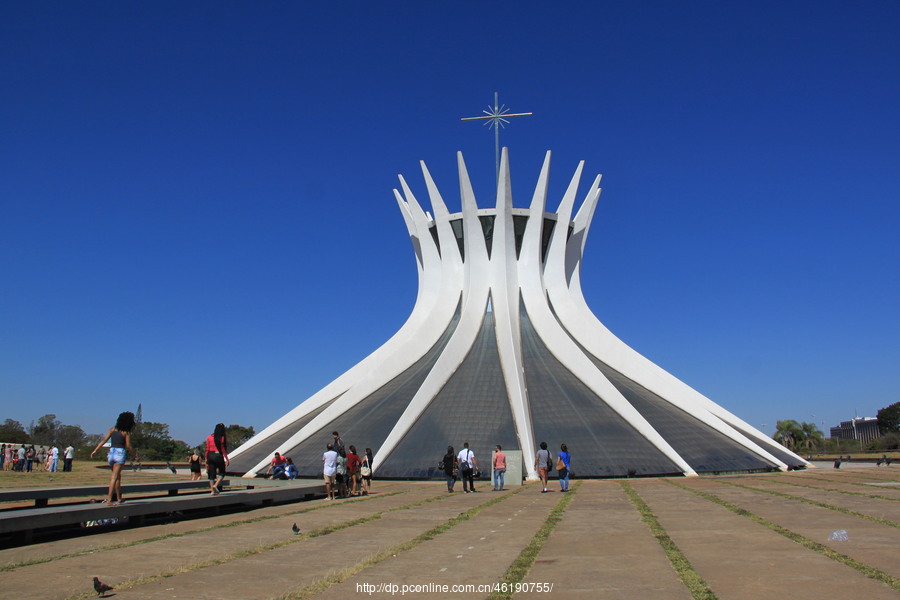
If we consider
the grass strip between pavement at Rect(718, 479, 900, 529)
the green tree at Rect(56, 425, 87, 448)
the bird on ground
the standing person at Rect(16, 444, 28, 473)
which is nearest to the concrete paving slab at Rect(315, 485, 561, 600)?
the bird on ground

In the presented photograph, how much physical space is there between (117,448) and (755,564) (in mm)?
7795

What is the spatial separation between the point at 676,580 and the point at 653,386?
2135 centimetres

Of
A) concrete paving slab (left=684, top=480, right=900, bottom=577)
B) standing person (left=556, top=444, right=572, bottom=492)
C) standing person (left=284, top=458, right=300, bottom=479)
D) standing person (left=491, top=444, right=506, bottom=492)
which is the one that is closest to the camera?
concrete paving slab (left=684, top=480, right=900, bottom=577)

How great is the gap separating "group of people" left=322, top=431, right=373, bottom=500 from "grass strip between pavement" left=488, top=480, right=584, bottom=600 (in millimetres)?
5337

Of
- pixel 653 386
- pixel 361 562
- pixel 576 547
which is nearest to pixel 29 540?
pixel 361 562

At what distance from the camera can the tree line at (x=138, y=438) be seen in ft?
175

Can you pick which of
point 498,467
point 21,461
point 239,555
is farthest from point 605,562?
point 21,461

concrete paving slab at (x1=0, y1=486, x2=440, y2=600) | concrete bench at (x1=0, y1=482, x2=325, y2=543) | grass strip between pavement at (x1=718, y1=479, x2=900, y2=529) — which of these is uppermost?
concrete bench at (x1=0, y1=482, x2=325, y2=543)

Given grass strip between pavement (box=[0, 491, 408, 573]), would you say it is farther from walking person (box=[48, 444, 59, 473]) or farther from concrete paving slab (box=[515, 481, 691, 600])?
walking person (box=[48, 444, 59, 473])

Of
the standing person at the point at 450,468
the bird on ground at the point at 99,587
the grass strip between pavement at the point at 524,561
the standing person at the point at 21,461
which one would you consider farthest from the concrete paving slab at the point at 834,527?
the standing person at the point at 21,461

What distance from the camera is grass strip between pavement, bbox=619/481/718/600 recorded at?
5.29 m

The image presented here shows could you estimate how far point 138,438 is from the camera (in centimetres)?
5850

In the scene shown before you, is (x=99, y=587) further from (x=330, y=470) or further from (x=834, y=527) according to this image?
(x=330, y=470)

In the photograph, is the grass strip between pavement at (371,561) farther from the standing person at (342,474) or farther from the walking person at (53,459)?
the walking person at (53,459)
